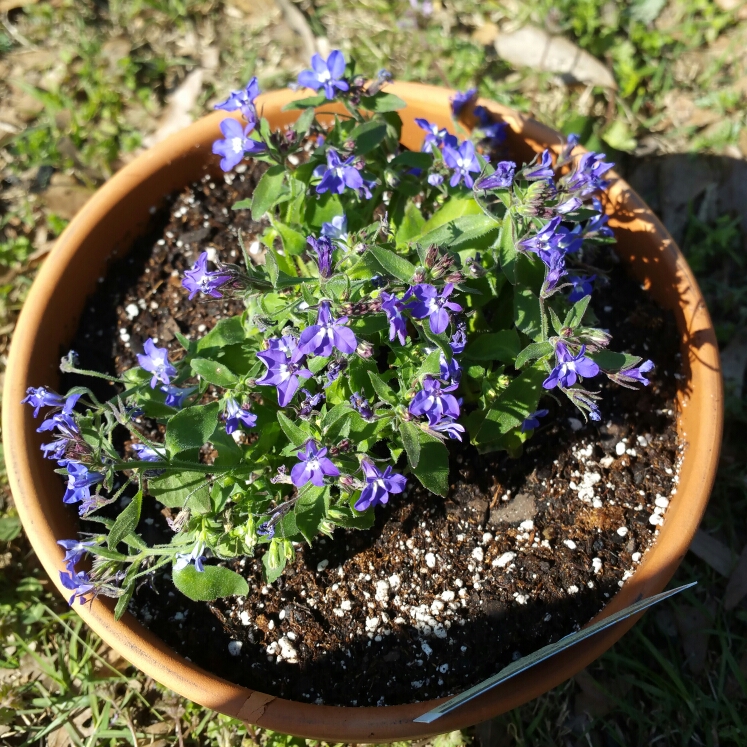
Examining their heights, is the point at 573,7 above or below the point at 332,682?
above

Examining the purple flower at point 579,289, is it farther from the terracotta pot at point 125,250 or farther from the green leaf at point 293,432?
the green leaf at point 293,432

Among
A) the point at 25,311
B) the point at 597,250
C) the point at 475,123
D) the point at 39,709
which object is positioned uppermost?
the point at 475,123

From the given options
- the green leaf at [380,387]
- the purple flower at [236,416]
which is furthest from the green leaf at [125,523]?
the green leaf at [380,387]

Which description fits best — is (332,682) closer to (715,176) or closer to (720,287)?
(720,287)

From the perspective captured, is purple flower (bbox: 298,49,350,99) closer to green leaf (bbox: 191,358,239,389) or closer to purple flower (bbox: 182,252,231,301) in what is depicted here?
purple flower (bbox: 182,252,231,301)

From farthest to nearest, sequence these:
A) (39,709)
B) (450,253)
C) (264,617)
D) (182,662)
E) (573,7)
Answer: (573,7)
(39,709)
(264,617)
(182,662)
(450,253)

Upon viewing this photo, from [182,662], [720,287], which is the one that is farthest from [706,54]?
[182,662]

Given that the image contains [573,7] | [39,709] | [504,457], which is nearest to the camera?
[504,457]

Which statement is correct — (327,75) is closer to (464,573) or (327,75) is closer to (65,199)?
(464,573)
